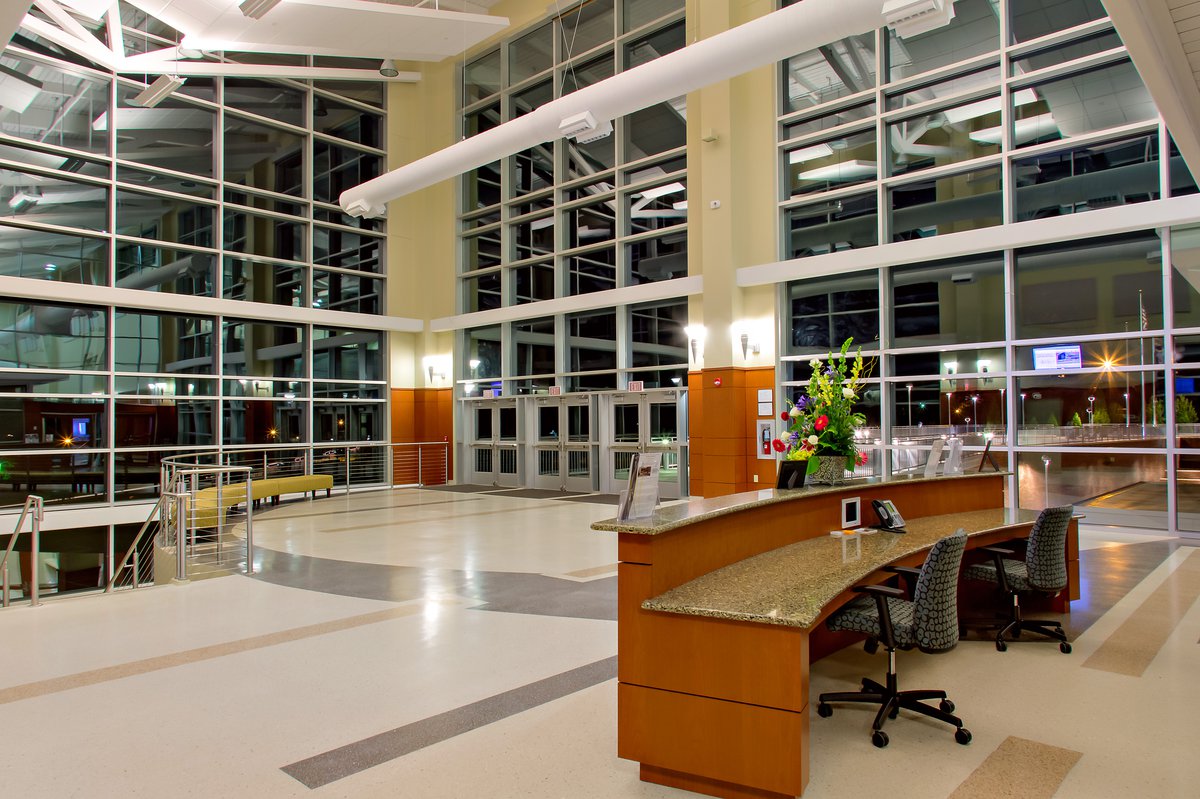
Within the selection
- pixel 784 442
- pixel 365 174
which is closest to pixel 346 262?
pixel 365 174

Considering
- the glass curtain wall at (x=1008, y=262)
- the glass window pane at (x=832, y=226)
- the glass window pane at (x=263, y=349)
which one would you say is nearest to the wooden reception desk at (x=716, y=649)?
the glass curtain wall at (x=1008, y=262)

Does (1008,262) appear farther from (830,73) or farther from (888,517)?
(888,517)

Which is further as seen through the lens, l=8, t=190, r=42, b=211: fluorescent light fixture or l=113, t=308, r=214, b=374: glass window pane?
l=113, t=308, r=214, b=374: glass window pane

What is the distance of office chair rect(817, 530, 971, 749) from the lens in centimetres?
313

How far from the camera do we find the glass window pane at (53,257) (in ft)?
36.8

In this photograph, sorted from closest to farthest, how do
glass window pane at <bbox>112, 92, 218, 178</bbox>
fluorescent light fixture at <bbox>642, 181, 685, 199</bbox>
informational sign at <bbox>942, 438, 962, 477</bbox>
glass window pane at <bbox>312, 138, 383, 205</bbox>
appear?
Result: informational sign at <bbox>942, 438, 962, 477</bbox> → glass window pane at <bbox>112, 92, 218, 178</bbox> → fluorescent light fixture at <bbox>642, 181, 685, 199</bbox> → glass window pane at <bbox>312, 138, 383, 205</bbox>

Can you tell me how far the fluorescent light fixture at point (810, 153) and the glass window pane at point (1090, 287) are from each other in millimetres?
3342

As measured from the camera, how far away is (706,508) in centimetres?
342

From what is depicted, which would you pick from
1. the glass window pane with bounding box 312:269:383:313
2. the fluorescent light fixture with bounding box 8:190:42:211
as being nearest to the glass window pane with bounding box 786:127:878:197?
the glass window pane with bounding box 312:269:383:313

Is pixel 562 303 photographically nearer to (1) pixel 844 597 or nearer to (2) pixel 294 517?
(2) pixel 294 517

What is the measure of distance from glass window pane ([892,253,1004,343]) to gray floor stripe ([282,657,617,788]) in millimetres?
8077

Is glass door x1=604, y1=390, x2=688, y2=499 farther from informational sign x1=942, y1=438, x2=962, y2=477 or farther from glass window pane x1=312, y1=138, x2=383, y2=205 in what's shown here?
glass window pane x1=312, y1=138, x2=383, y2=205

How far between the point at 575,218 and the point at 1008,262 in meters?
7.99

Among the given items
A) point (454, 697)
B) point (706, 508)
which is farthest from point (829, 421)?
point (454, 697)
